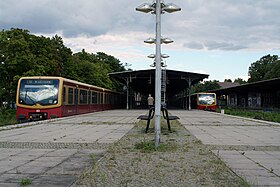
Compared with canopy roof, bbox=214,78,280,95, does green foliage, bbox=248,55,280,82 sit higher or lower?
higher

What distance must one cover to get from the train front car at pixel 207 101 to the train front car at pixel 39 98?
28431mm

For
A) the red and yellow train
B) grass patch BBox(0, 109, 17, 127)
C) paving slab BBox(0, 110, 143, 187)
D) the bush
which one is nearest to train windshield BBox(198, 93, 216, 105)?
the bush

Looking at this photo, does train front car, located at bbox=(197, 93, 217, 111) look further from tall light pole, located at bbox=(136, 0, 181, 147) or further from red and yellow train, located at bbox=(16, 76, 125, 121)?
tall light pole, located at bbox=(136, 0, 181, 147)

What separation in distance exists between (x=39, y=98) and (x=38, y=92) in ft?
1.18

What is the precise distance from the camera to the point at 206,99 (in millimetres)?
45531

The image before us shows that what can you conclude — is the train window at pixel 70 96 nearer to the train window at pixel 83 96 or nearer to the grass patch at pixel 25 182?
the train window at pixel 83 96

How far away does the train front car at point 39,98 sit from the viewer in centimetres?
1964

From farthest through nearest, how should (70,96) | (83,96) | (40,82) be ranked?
1. (83,96)
2. (70,96)
3. (40,82)

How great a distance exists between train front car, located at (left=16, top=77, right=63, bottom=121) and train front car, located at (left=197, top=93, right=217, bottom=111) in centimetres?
2843

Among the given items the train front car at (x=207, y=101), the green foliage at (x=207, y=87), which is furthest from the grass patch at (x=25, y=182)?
the green foliage at (x=207, y=87)

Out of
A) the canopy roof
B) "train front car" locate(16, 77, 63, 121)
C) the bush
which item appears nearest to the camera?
"train front car" locate(16, 77, 63, 121)

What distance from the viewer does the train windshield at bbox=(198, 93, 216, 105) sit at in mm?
45225

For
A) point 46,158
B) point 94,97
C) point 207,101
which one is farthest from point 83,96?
point 207,101

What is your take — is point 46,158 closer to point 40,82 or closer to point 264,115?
point 40,82
